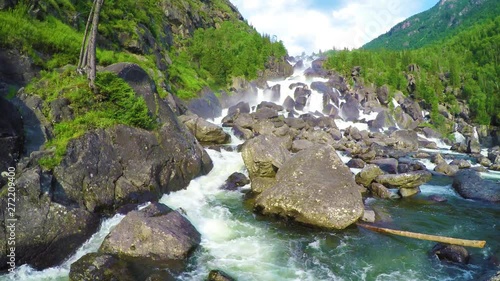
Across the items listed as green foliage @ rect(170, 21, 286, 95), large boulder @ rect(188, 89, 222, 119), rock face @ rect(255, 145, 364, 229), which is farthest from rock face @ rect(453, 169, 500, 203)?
green foliage @ rect(170, 21, 286, 95)

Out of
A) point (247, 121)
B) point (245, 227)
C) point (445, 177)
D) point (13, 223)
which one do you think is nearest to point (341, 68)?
point (247, 121)

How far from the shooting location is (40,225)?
554 inches

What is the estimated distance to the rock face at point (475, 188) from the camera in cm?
2472

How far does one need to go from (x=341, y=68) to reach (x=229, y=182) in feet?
285

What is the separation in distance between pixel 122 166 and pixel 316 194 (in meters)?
11.5

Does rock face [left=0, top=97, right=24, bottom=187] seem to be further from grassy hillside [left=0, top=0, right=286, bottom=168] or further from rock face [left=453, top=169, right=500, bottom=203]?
rock face [left=453, top=169, right=500, bottom=203]

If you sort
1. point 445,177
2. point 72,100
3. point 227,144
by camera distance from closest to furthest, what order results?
point 72,100, point 445,177, point 227,144

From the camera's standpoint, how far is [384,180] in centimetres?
2600

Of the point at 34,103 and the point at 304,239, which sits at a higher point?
the point at 34,103

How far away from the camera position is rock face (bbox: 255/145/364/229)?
Result: 18.2 metres

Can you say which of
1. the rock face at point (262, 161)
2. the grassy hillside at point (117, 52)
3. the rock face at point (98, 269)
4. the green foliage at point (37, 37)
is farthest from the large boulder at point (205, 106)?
the rock face at point (98, 269)

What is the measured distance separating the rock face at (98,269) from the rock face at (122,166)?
3.94 meters

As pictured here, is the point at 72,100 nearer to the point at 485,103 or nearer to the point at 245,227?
the point at 245,227

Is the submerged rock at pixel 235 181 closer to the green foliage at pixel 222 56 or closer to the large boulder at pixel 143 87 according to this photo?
the large boulder at pixel 143 87
